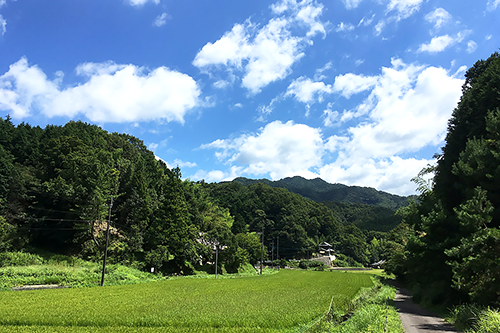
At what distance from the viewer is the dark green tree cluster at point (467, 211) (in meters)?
15.1

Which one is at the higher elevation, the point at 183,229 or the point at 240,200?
the point at 240,200

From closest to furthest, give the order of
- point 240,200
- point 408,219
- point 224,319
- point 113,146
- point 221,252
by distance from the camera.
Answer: point 224,319, point 408,219, point 221,252, point 113,146, point 240,200

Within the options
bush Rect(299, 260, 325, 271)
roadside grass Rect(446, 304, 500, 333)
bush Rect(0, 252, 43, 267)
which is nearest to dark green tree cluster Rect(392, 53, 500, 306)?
roadside grass Rect(446, 304, 500, 333)

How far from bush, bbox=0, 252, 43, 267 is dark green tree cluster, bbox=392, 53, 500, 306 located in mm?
37808

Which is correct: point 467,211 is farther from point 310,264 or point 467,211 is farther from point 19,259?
point 310,264

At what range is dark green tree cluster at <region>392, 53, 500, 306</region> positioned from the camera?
Answer: 49.6 feet

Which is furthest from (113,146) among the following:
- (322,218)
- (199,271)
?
(322,218)

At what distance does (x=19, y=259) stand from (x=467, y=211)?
4015cm

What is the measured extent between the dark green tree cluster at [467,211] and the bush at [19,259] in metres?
37.8

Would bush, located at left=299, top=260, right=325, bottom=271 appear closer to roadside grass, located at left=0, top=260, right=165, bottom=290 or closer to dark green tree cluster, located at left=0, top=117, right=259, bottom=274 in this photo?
dark green tree cluster, located at left=0, top=117, right=259, bottom=274

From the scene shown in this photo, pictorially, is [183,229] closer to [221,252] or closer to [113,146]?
[221,252]

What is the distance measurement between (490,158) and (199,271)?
133ft

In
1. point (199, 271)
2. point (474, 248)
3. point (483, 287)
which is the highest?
point (474, 248)

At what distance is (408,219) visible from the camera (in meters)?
31.3
